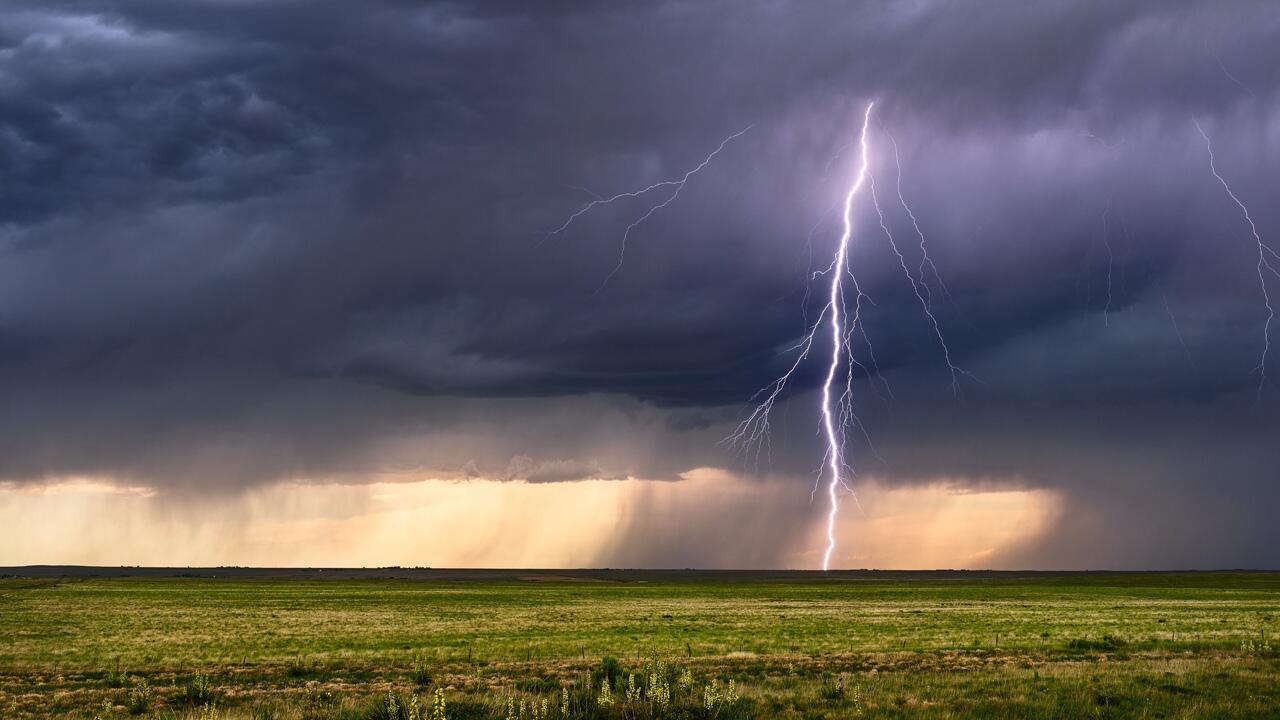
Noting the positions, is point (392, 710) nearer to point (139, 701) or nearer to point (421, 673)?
point (139, 701)

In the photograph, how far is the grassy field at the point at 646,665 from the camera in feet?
55.9

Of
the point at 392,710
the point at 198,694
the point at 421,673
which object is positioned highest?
the point at 392,710

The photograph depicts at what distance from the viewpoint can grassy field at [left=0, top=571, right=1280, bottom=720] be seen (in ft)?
55.9

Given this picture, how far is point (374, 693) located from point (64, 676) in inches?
459

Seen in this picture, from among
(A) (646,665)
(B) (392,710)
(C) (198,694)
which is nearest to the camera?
(B) (392,710)

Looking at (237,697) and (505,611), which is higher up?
(237,697)

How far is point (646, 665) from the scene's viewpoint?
2538cm

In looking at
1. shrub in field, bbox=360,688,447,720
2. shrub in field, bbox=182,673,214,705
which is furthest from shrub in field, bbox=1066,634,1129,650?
shrub in field, bbox=182,673,214,705

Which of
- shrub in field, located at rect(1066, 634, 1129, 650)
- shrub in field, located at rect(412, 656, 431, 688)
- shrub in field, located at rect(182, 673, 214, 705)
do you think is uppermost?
shrub in field, located at rect(182, 673, 214, 705)

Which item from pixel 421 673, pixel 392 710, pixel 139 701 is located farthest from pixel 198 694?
pixel 392 710

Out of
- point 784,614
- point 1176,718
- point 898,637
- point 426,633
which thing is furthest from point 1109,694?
point 784,614

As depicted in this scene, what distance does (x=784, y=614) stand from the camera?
185 ft

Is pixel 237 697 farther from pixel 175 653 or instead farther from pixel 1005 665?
pixel 1005 665

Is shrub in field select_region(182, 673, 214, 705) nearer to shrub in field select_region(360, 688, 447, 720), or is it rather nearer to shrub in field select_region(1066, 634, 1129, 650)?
shrub in field select_region(360, 688, 447, 720)
